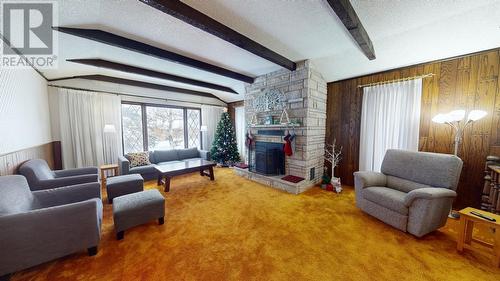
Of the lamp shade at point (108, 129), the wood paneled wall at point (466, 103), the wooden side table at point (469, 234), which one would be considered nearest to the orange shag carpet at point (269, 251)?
the wooden side table at point (469, 234)

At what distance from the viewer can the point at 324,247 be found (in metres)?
1.84

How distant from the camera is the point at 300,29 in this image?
2.27 m

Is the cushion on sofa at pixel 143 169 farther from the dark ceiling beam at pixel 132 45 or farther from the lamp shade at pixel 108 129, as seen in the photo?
the dark ceiling beam at pixel 132 45

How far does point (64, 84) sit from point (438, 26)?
22.2 feet

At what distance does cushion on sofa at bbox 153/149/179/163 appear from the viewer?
467cm

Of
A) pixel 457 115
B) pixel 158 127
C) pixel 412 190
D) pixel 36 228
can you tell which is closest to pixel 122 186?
pixel 36 228

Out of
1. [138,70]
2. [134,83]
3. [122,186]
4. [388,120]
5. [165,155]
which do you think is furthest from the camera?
[165,155]

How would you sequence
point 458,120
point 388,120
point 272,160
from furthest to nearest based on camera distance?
point 272,160 < point 388,120 < point 458,120

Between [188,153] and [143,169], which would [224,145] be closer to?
[188,153]

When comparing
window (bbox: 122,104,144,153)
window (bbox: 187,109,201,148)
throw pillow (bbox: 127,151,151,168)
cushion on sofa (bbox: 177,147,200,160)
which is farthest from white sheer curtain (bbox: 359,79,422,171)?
window (bbox: 122,104,144,153)

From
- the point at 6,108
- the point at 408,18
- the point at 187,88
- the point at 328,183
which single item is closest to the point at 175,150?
the point at 187,88

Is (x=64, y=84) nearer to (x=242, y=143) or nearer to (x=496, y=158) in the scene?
(x=242, y=143)

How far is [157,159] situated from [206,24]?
3924mm

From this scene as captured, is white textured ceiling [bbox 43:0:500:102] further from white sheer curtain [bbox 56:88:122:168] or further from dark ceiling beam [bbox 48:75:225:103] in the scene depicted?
white sheer curtain [bbox 56:88:122:168]
